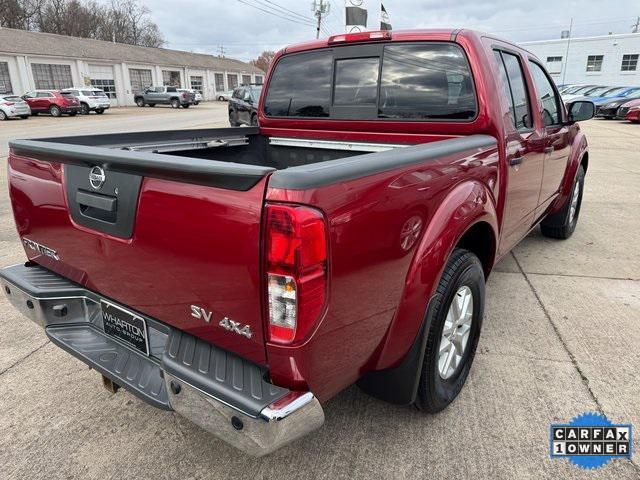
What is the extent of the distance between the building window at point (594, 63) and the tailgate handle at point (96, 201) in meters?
53.2

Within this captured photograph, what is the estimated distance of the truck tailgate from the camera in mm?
1546

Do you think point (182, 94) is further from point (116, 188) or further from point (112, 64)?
point (116, 188)

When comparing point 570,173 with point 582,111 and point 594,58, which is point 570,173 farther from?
point 594,58

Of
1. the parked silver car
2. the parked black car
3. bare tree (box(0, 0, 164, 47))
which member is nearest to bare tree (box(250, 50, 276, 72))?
bare tree (box(0, 0, 164, 47))

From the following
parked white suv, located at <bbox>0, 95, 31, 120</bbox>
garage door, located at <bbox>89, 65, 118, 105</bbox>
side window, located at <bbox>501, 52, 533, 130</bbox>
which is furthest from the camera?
garage door, located at <bbox>89, 65, 118, 105</bbox>

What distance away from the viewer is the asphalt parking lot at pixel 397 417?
2.15 metres

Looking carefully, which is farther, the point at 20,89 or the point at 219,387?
the point at 20,89

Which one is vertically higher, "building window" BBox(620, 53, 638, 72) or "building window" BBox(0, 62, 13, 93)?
"building window" BBox(620, 53, 638, 72)

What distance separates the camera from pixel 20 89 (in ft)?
113

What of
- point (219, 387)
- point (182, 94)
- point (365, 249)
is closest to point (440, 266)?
point (365, 249)

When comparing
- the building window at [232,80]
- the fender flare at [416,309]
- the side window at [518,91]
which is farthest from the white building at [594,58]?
the fender flare at [416,309]

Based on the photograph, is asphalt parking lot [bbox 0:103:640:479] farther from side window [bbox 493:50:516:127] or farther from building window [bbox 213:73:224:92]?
building window [bbox 213:73:224:92]

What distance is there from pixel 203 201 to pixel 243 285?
32 centimetres

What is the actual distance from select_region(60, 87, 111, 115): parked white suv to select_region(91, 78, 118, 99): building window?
10.9 meters
